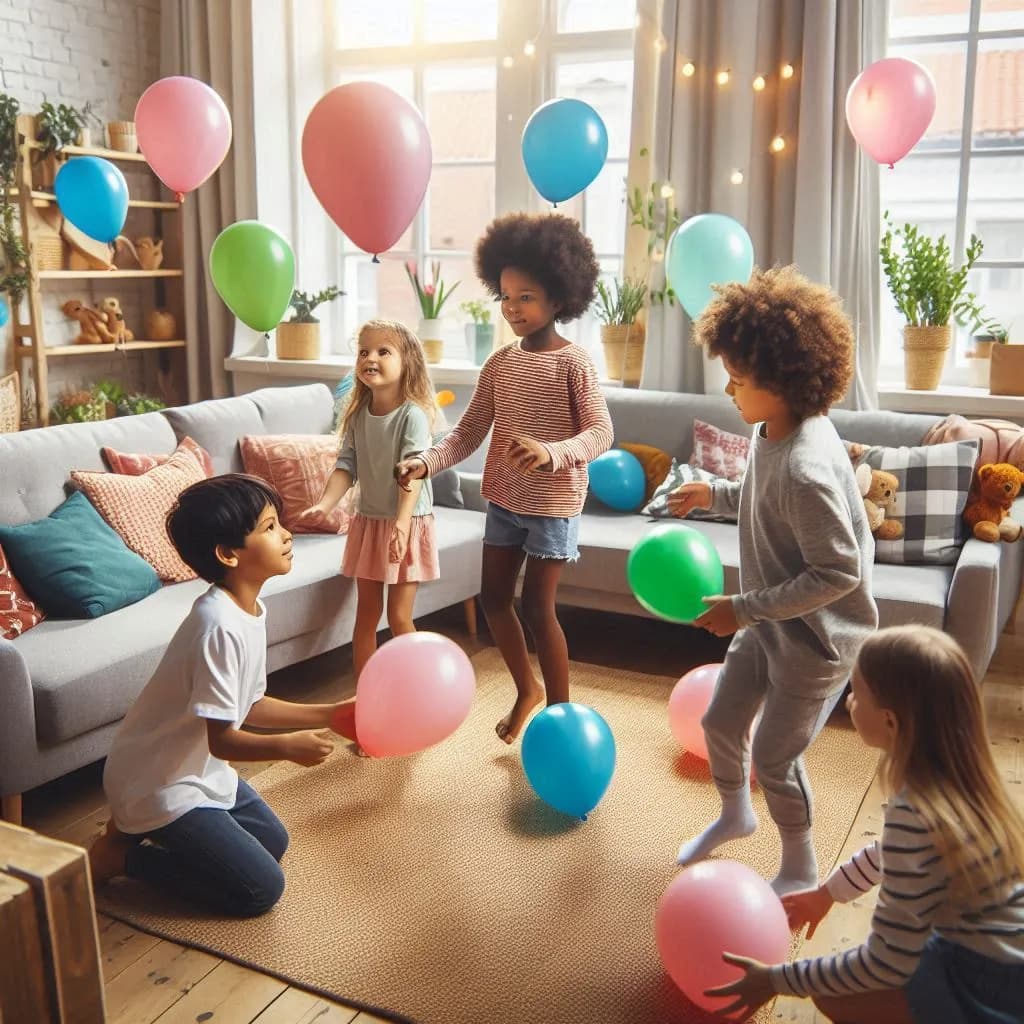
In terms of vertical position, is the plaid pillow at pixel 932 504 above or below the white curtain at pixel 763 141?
below

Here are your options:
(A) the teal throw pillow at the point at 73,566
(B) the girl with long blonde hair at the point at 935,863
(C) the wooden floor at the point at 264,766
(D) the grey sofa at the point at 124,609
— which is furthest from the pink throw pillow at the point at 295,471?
(B) the girl with long blonde hair at the point at 935,863

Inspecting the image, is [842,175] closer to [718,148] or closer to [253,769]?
[718,148]

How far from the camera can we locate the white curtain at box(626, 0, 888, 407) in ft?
13.0

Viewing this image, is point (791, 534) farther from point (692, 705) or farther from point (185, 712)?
point (185, 712)

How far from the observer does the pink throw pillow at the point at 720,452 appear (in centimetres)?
380

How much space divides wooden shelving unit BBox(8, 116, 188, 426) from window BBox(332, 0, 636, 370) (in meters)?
0.86

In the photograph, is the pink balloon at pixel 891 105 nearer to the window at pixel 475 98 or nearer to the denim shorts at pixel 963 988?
the window at pixel 475 98

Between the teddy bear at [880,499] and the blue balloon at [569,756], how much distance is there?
1.33 metres

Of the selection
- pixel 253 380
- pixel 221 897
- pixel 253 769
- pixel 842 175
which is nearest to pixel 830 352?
pixel 221 897

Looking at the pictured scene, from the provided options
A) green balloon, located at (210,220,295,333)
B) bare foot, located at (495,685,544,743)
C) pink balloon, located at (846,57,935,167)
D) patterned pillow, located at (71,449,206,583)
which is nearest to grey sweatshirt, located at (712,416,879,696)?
bare foot, located at (495,685,544,743)

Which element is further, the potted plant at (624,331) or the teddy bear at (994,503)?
the potted plant at (624,331)

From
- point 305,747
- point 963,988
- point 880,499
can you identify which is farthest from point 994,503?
point 305,747

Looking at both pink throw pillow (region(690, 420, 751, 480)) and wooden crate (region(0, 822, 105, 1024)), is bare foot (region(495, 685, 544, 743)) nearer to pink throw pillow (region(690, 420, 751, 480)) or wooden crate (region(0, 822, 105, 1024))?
pink throw pillow (region(690, 420, 751, 480))

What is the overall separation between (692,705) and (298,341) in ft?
10.7
